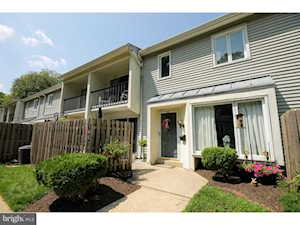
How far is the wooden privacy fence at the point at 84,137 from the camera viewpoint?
5223 mm

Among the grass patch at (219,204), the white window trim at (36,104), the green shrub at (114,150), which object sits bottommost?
the grass patch at (219,204)

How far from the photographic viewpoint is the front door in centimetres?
775

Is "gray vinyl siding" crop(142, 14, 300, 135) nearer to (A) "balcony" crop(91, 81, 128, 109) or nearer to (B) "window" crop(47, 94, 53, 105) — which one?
(A) "balcony" crop(91, 81, 128, 109)

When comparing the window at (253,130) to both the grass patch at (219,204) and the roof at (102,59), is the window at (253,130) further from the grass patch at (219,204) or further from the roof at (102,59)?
the roof at (102,59)

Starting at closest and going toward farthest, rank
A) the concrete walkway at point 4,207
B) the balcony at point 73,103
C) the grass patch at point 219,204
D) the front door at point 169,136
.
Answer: the grass patch at point 219,204 → the concrete walkway at point 4,207 → the front door at point 169,136 → the balcony at point 73,103

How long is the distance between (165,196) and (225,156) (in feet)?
7.73

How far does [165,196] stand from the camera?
12.6 ft

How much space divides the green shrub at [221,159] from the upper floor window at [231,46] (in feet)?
14.4

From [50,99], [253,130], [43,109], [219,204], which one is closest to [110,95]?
[253,130]

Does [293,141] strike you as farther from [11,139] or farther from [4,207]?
[11,139]

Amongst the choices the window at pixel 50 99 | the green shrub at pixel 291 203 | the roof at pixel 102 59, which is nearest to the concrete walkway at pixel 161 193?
the green shrub at pixel 291 203

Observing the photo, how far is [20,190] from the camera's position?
13.7ft

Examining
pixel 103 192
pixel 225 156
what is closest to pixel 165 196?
pixel 103 192

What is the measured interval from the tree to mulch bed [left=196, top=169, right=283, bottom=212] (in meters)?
38.5
